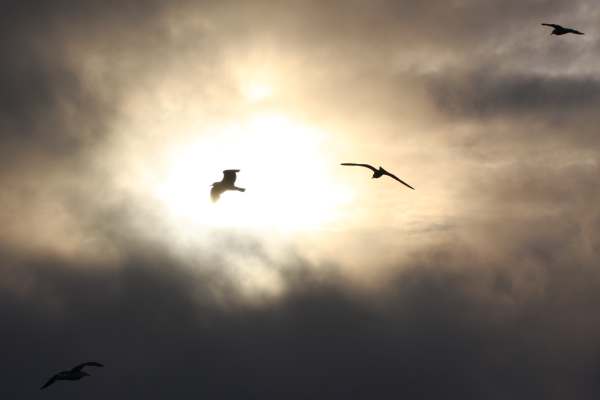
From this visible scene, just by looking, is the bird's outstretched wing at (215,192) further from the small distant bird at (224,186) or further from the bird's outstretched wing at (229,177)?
the bird's outstretched wing at (229,177)

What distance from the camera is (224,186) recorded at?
9838 centimetres

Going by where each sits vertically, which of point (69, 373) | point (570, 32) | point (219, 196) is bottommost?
point (69, 373)

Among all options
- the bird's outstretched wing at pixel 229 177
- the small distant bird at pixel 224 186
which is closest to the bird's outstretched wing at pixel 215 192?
A: the small distant bird at pixel 224 186

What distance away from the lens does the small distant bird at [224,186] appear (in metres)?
98.3

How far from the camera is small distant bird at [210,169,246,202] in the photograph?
9831 centimetres

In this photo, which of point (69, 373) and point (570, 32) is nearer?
point (570, 32)

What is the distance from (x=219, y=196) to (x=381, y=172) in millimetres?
22899

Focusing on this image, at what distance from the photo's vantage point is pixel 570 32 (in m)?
97.1

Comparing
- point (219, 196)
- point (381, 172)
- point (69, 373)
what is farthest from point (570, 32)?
point (69, 373)

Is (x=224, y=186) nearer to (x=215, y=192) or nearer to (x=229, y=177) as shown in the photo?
(x=229, y=177)

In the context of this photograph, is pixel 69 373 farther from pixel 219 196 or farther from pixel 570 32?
pixel 570 32

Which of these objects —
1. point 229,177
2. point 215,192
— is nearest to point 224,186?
point 229,177

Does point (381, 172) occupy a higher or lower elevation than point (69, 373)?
higher

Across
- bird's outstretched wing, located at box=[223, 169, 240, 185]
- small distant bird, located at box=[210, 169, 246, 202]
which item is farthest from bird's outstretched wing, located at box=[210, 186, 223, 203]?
bird's outstretched wing, located at box=[223, 169, 240, 185]
